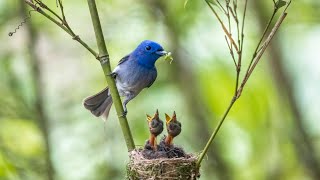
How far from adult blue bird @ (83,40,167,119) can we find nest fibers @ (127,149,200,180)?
1.82 feet

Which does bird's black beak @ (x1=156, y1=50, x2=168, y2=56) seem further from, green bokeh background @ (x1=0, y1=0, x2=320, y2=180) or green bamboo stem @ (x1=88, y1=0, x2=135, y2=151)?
green bokeh background @ (x1=0, y1=0, x2=320, y2=180)

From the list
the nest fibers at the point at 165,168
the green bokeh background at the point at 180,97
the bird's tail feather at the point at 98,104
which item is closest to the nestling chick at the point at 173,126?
the nest fibers at the point at 165,168

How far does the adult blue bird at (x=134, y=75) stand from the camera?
3.54 m

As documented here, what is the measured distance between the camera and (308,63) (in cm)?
709

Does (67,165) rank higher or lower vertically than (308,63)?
lower

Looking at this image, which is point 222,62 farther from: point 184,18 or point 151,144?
point 151,144

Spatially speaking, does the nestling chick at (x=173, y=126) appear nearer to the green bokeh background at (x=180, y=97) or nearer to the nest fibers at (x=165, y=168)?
the nest fibers at (x=165, y=168)

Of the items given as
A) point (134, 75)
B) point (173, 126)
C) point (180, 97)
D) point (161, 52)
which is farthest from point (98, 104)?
point (180, 97)

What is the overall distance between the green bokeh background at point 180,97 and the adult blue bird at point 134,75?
180 cm

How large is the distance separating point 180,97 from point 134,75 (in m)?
2.77

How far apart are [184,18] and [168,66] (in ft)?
1.55

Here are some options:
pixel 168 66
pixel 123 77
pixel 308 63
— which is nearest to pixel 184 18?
pixel 168 66

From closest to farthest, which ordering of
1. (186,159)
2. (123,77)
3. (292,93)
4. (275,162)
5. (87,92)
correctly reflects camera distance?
(186,159), (123,77), (292,93), (275,162), (87,92)

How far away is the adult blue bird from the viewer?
11.6ft
